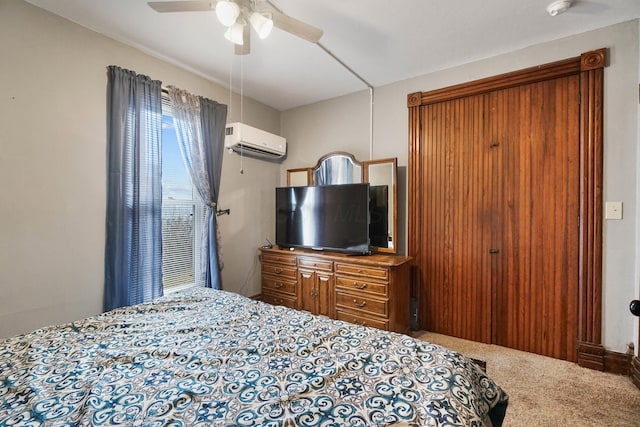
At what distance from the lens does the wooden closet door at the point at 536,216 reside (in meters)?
2.22

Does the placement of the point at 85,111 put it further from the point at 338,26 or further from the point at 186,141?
the point at 338,26

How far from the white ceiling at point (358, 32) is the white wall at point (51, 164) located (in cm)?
20

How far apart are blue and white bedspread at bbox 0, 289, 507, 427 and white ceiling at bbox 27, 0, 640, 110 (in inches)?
81.5

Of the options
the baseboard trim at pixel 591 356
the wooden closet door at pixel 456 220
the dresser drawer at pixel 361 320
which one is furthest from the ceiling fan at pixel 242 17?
the baseboard trim at pixel 591 356

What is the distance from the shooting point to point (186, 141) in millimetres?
2682

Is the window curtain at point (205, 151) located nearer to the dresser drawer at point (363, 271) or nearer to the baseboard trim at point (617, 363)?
the dresser drawer at point (363, 271)

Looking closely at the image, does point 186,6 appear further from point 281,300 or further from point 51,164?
point 281,300

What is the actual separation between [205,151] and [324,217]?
55.6 inches

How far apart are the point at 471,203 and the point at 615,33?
1.56m

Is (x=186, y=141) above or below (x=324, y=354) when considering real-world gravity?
above

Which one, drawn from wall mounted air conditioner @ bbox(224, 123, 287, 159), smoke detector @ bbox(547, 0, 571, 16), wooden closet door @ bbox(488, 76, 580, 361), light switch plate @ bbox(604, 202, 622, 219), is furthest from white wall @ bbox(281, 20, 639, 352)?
wall mounted air conditioner @ bbox(224, 123, 287, 159)

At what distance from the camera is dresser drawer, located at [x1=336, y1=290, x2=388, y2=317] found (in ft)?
8.39

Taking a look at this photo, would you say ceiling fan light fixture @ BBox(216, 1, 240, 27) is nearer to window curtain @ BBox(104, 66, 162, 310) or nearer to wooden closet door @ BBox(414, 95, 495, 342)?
window curtain @ BBox(104, 66, 162, 310)

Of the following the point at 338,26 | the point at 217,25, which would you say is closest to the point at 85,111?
the point at 217,25
